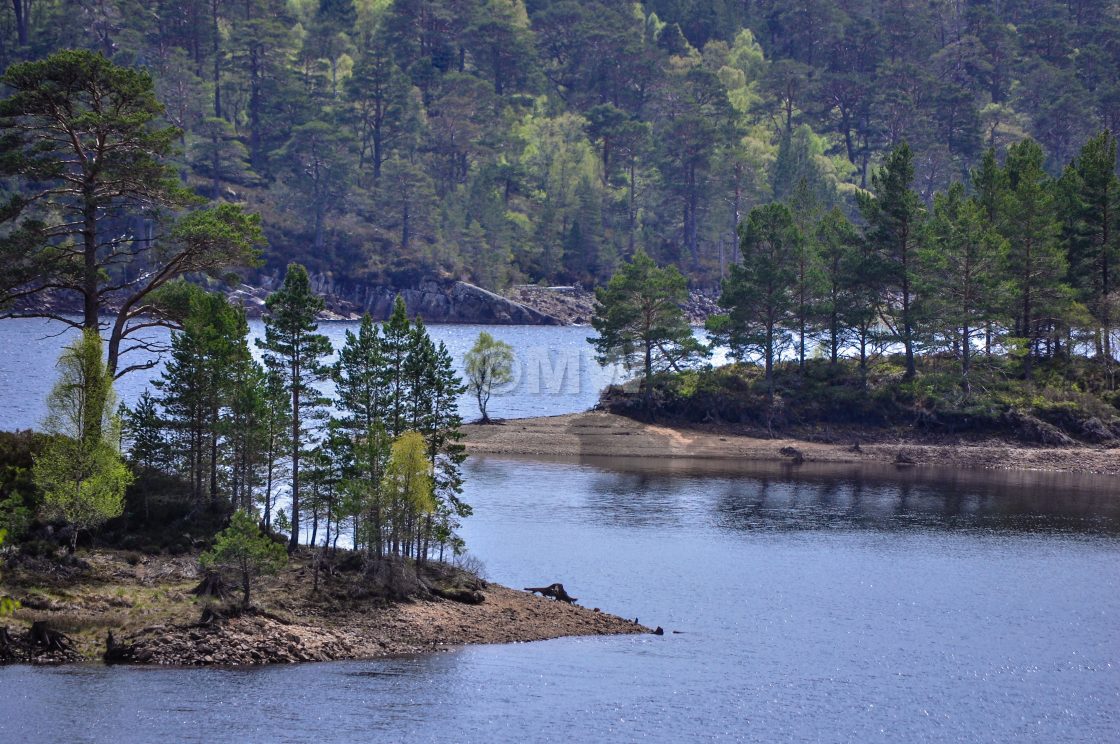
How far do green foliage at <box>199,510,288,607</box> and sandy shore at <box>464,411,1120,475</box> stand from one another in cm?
4899

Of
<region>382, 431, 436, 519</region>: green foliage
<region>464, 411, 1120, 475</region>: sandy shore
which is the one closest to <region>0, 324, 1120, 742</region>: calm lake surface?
<region>382, 431, 436, 519</region>: green foliage

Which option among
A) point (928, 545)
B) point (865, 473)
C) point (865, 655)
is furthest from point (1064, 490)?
point (865, 655)

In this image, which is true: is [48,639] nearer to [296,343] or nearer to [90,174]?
[296,343]

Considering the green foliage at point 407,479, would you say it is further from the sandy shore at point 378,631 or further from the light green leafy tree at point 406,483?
the sandy shore at point 378,631

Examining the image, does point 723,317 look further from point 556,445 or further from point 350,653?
point 350,653

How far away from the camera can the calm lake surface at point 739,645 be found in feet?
128

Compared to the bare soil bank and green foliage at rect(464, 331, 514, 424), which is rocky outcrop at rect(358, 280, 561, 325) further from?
the bare soil bank

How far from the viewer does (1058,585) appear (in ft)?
196

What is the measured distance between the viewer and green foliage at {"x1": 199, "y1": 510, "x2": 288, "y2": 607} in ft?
146

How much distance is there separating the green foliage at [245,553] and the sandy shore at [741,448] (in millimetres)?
48992

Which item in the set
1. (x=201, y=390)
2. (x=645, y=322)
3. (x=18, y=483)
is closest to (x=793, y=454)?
(x=645, y=322)

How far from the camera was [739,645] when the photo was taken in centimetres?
4912

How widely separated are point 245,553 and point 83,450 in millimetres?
8153

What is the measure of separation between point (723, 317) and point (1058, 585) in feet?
156
